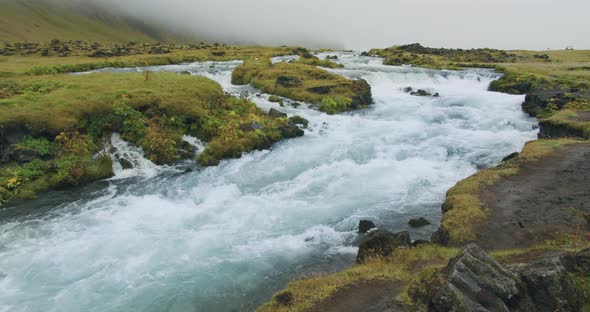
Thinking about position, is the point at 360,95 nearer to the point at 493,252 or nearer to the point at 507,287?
the point at 493,252

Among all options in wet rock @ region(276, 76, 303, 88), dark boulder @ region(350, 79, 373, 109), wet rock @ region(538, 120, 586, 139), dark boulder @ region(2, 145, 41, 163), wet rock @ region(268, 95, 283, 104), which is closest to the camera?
dark boulder @ region(2, 145, 41, 163)

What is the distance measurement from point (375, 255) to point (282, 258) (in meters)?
4.35

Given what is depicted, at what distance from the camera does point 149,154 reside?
1175 inches

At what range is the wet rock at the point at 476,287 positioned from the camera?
885 cm

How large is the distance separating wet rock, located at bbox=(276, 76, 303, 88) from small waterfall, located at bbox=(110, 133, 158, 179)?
2776 cm

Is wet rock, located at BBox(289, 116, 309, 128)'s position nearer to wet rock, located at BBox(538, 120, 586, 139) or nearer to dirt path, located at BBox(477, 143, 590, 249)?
dirt path, located at BBox(477, 143, 590, 249)

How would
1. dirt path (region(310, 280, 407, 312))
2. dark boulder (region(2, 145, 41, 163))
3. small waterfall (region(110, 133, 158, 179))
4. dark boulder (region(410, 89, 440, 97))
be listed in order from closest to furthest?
dirt path (region(310, 280, 407, 312)) → dark boulder (region(2, 145, 41, 163)) → small waterfall (region(110, 133, 158, 179)) → dark boulder (region(410, 89, 440, 97))

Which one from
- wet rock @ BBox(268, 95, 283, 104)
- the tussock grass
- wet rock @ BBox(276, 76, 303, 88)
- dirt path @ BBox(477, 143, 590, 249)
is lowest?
the tussock grass

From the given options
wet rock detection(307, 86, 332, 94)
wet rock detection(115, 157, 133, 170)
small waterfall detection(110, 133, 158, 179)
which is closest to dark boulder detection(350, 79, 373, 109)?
wet rock detection(307, 86, 332, 94)

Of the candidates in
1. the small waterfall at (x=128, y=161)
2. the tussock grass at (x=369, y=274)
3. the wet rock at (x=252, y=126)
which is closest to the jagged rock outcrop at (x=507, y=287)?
the tussock grass at (x=369, y=274)

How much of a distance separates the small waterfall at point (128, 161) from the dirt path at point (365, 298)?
19714 millimetres

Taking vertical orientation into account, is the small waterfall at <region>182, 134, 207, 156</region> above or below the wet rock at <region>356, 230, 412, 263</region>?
below

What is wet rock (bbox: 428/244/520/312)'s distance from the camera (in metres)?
8.85

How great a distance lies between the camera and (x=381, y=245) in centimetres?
1592
